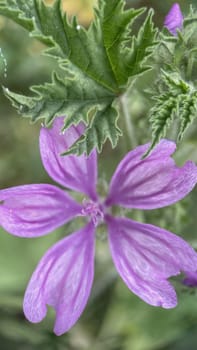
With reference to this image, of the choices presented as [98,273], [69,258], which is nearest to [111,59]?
[69,258]

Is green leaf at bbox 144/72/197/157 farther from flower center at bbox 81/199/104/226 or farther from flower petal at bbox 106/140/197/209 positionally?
flower center at bbox 81/199/104/226

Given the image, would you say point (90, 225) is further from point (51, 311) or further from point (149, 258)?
point (51, 311)

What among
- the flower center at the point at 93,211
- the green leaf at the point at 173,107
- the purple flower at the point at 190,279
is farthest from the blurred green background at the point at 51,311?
the green leaf at the point at 173,107

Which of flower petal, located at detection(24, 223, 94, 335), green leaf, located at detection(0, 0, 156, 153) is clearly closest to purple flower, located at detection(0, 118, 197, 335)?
flower petal, located at detection(24, 223, 94, 335)

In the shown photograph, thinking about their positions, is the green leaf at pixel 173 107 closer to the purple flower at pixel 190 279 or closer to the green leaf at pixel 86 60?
the green leaf at pixel 86 60

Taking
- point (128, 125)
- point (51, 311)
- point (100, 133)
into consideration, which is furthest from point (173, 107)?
point (51, 311)

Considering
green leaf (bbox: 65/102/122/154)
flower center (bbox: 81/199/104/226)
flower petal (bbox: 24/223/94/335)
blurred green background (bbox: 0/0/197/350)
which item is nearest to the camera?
green leaf (bbox: 65/102/122/154)
